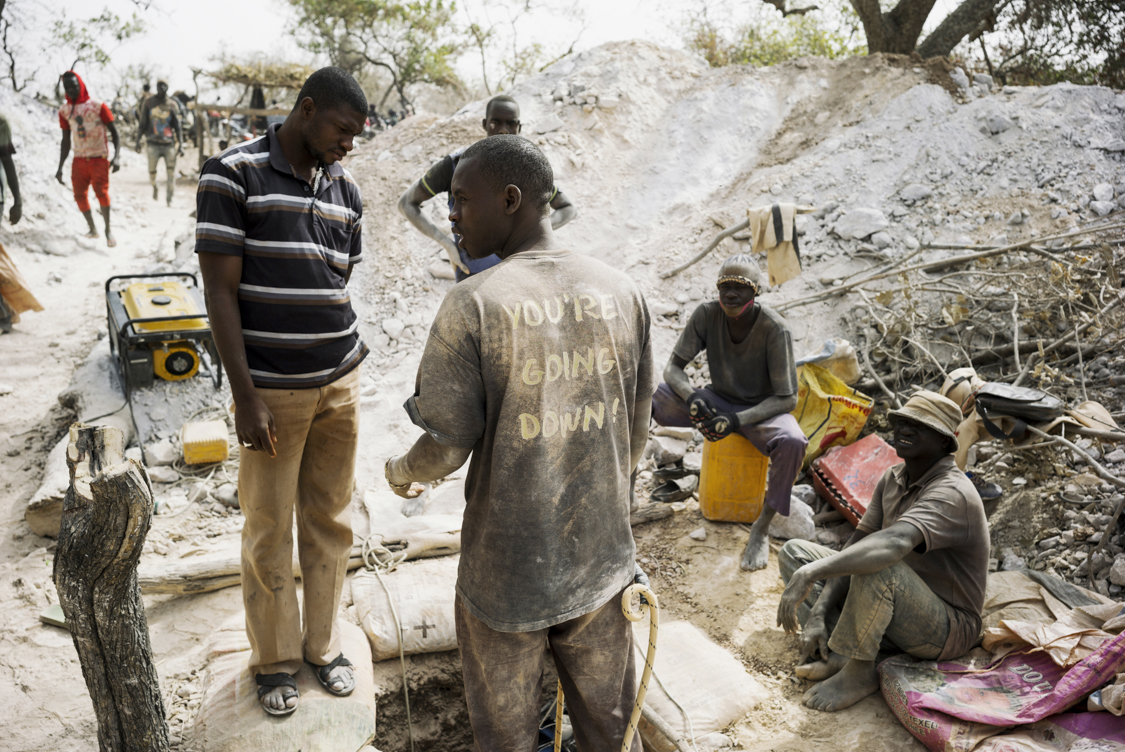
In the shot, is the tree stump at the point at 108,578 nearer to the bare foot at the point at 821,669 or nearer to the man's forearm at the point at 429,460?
the man's forearm at the point at 429,460

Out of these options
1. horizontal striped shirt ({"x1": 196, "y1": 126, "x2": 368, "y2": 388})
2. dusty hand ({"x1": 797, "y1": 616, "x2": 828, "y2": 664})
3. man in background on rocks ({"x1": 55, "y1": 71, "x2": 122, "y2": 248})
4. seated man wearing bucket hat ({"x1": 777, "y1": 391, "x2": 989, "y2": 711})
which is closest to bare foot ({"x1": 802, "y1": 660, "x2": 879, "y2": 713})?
seated man wearing bucket hat ({"x1": 777, "y1": 391, "x2": 989, "y2": 711})

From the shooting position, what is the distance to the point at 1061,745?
2.30 meters

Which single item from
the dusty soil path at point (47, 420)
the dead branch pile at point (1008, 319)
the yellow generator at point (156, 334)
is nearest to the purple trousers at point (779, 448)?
the dead branch pile at point (1008, 319)

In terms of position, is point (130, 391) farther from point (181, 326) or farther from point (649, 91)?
point (649, 91)

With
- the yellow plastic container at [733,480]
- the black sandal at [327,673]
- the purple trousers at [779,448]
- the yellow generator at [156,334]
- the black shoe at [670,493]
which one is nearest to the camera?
the black sandal at [327,673]

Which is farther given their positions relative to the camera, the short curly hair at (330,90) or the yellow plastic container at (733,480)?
the yellow plastic container at (733,480)

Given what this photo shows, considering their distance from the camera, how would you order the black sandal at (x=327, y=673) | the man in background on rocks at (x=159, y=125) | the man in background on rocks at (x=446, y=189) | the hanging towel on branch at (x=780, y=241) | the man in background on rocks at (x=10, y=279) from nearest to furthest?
the black sandal at (x=327, y=673) → the man in background on rocks at (x=446, y=189) → the hanging towel on branch at (x=780, y=241) → the man in background on rocks at (x=10, y=279) → the man in background on rocks at (x=159, y=125)

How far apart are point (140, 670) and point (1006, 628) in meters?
3.02

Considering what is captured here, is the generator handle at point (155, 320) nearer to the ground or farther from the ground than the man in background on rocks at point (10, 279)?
nearer to the ground

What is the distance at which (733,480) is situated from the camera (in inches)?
156

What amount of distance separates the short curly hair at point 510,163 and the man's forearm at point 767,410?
7.87 feet

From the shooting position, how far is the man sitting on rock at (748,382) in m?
3.61

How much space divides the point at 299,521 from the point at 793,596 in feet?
6.00

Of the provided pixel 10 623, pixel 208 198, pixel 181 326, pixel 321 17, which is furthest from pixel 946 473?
pixel 321 17
